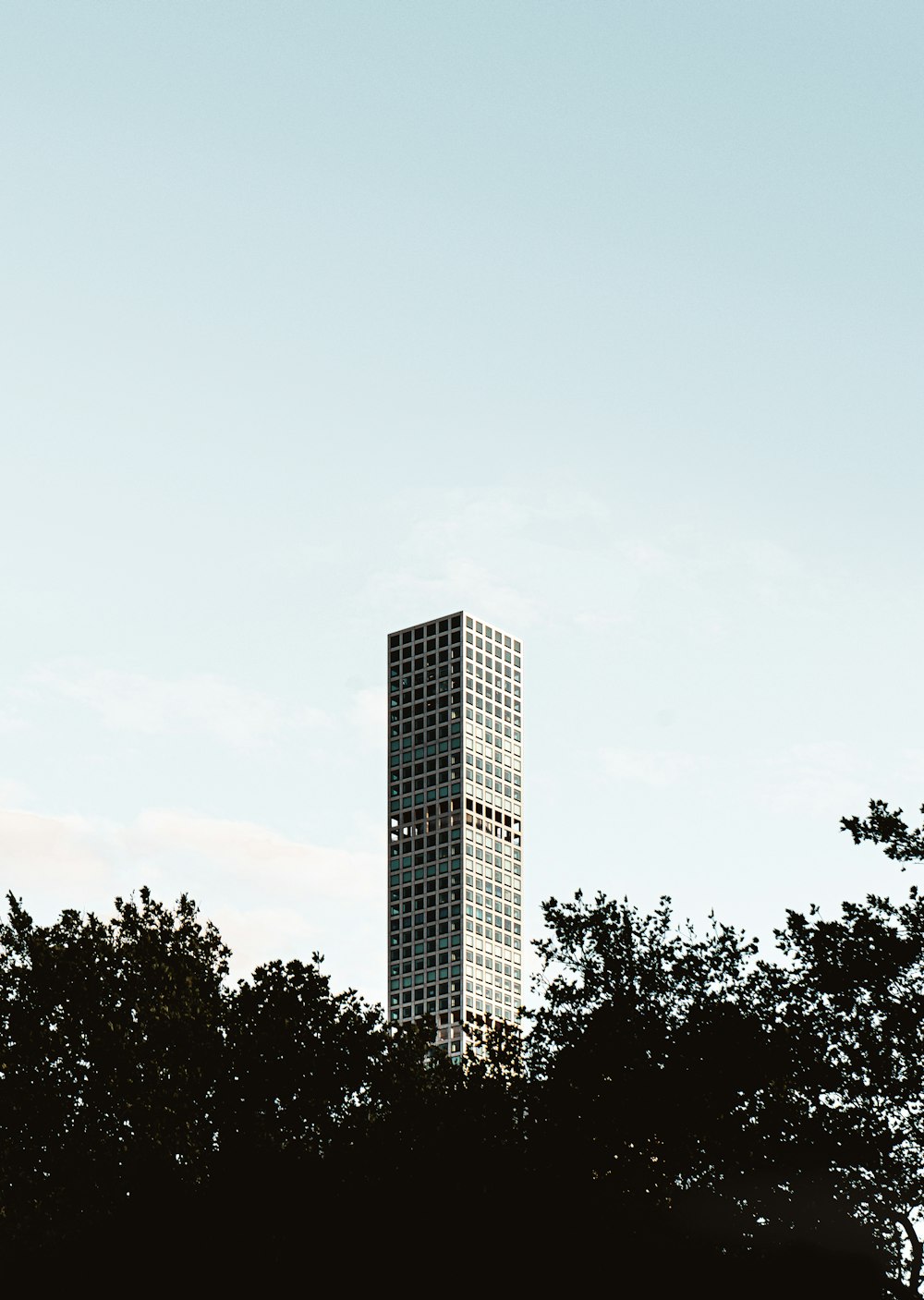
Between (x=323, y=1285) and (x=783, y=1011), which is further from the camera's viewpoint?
(x=323, y=1285)

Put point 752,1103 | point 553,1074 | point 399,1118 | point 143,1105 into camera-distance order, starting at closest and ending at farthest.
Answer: point 752,1103 < point 553,1074 < point 399,1118 < point 143,1105

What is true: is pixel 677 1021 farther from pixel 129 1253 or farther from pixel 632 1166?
pixel 129 1253

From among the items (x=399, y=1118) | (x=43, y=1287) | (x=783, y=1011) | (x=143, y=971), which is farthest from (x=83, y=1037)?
(x=783, y=1011)

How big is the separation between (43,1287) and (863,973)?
23095mm

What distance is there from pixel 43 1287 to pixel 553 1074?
53.3 ft

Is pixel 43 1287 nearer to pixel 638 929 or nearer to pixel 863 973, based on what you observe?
pixel 638 929

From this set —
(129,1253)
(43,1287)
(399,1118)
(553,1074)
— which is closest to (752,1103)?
(553,1074)

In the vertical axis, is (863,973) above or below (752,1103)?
above

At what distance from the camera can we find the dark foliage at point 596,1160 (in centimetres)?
3322

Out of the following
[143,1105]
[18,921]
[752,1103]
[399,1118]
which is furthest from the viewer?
[18,921]

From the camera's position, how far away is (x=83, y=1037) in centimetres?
5462

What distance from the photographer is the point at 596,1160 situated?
1389 inches

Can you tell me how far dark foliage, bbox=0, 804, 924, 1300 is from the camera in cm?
3322

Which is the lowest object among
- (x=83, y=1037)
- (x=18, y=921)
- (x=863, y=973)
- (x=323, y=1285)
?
(x=323, y=1285)
